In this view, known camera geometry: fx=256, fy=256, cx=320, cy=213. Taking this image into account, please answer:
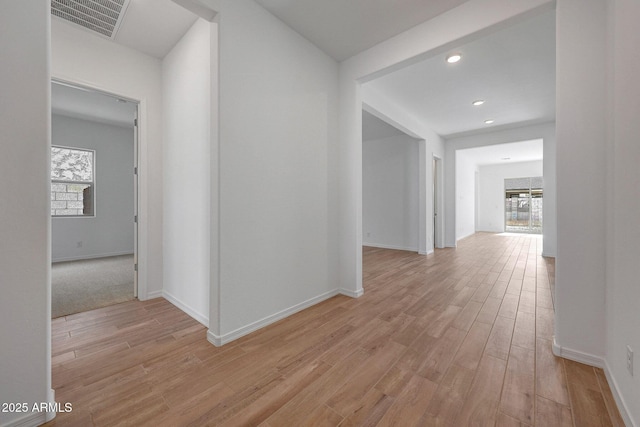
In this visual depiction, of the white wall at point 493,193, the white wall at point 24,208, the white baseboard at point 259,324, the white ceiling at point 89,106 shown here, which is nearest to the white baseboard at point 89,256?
the white ceiling at point 89,106

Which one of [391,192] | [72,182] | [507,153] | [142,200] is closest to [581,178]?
[142,200]

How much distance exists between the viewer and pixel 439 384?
1546 millimetres

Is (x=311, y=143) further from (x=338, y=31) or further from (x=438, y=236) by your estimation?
(x=438, y=236)

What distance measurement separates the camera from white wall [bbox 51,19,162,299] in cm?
272

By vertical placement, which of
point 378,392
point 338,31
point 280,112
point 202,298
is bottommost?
point 378,392

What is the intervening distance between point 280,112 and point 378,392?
7.80 feet

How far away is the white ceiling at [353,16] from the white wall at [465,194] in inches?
228

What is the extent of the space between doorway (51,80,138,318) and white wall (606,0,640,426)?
525 centimetres

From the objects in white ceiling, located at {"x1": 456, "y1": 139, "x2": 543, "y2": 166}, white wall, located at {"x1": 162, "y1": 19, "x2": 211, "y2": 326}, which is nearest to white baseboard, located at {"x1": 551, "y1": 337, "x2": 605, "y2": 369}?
white wall, located at {"x1": 162, "y1": 19, "x2": 211, "y2": 326}

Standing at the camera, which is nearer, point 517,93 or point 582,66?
point 582,66

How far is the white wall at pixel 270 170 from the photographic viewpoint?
2078 mm

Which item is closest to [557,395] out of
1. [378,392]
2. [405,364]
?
[405,364]

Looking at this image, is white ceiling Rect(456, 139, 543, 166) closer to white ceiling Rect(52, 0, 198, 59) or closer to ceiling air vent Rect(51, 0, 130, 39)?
white ceiling Rect(52, 0, 198, 59)

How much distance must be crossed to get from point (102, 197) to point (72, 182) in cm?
57
